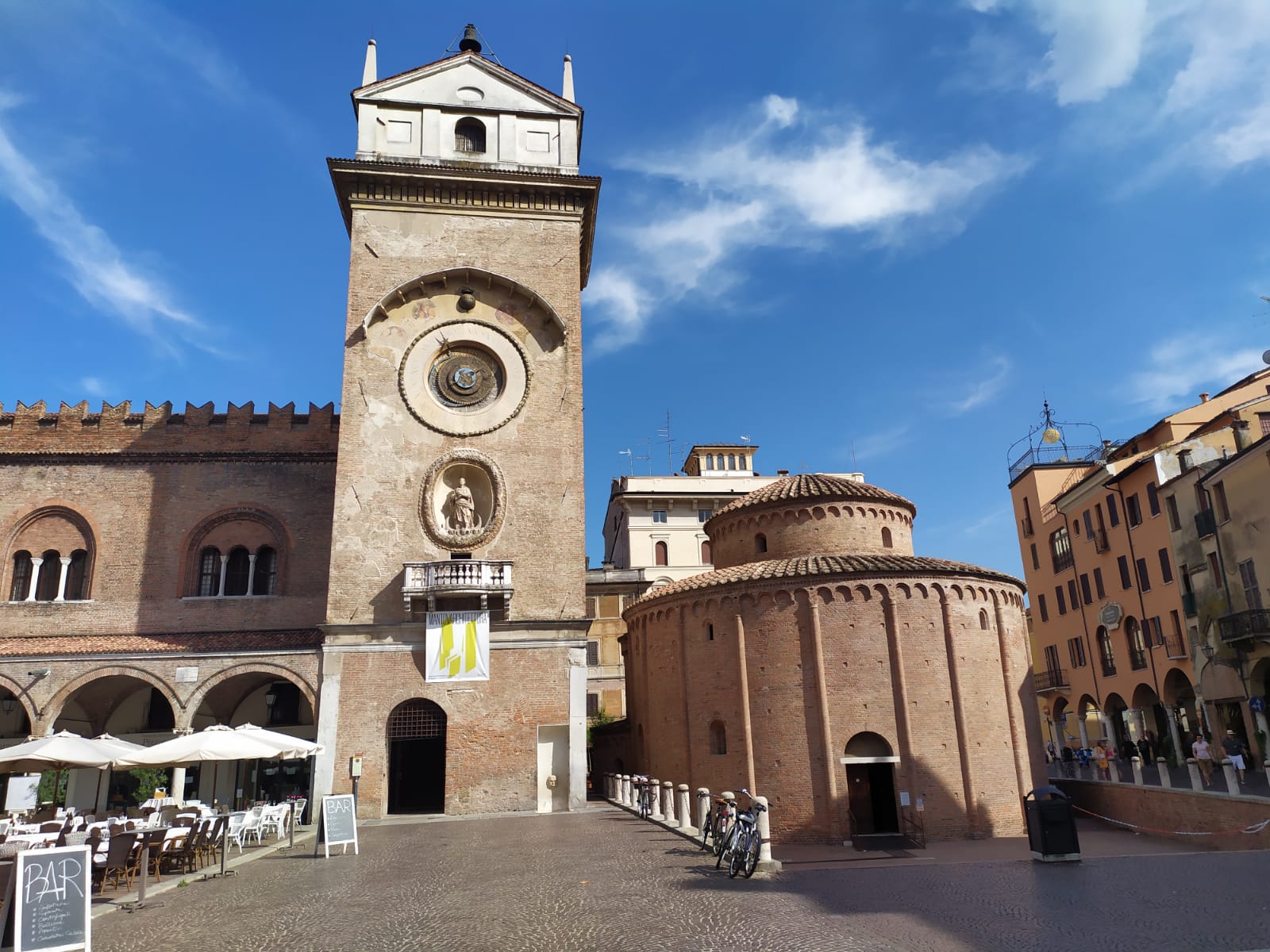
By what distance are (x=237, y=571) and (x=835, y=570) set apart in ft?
61.6

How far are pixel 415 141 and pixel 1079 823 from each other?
3339 cm

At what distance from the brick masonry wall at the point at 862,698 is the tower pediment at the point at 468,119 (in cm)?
1602

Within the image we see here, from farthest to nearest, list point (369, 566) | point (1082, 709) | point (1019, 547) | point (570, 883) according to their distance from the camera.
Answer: point (1019, 547) < point (1082, 709) < point (369, 566) < point (570, 883)

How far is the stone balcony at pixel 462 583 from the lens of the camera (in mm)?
23500

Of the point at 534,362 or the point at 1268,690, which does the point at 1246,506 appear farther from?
the point at 534,362

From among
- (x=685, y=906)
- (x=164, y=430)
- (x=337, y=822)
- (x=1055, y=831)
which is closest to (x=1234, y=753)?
(x=1055, y=831)

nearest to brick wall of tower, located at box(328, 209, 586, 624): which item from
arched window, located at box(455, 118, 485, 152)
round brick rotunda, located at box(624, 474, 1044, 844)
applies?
arched window, located at box(455, 118, 485, 152)

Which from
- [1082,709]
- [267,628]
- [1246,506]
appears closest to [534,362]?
[267,628]

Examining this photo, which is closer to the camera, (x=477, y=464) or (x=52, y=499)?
(x=477, y=464)

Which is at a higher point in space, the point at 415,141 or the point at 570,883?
the point at 415,141

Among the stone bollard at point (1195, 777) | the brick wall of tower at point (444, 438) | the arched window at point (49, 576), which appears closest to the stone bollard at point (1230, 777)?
the stone bollard at point (1195, 777)

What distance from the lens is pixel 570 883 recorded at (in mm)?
12383

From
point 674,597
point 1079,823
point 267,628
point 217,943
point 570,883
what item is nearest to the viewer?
point 217,943

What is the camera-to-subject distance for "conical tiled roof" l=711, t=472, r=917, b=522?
30375 millimetres
